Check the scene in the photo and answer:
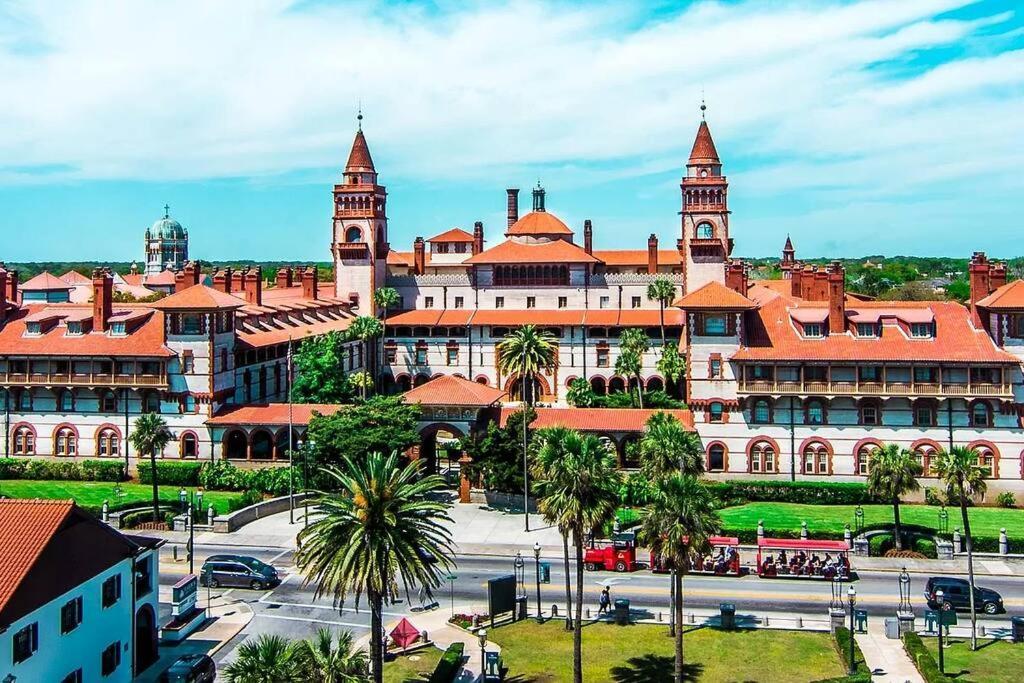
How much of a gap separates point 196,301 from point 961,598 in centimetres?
5435

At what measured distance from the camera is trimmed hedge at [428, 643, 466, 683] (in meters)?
37.6

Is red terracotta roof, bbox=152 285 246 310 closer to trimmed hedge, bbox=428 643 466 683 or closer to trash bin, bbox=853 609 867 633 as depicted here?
trimmed hedge, bbox=428 643 466 683

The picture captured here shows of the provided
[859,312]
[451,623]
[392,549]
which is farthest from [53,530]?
[859,312]

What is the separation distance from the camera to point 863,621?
145ft

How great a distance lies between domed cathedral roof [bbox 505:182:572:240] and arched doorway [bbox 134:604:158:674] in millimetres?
75977

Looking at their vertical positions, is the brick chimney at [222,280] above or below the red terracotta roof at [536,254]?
below

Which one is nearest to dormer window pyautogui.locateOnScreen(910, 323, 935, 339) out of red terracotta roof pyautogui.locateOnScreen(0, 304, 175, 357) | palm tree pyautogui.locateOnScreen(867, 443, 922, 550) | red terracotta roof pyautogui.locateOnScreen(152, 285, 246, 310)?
palm tree pyautogui.locateOnScreen(867, 443, 922, 550)

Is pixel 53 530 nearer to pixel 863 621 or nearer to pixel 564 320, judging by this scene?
pixel 863 621

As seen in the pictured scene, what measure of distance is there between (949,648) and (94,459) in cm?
6051

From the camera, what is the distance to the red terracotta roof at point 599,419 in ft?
237

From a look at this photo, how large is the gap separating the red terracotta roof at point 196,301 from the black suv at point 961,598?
51.6 meters

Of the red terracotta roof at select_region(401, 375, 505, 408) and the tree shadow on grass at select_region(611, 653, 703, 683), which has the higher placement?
the red terracotta roof at select_region(401, 375, 505, 408)

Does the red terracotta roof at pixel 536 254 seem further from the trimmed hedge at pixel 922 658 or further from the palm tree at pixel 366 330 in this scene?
the trimmed hedge at pixel 922 658

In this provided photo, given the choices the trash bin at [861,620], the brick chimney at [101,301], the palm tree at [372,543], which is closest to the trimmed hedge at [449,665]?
the palm tree at [372,543]
